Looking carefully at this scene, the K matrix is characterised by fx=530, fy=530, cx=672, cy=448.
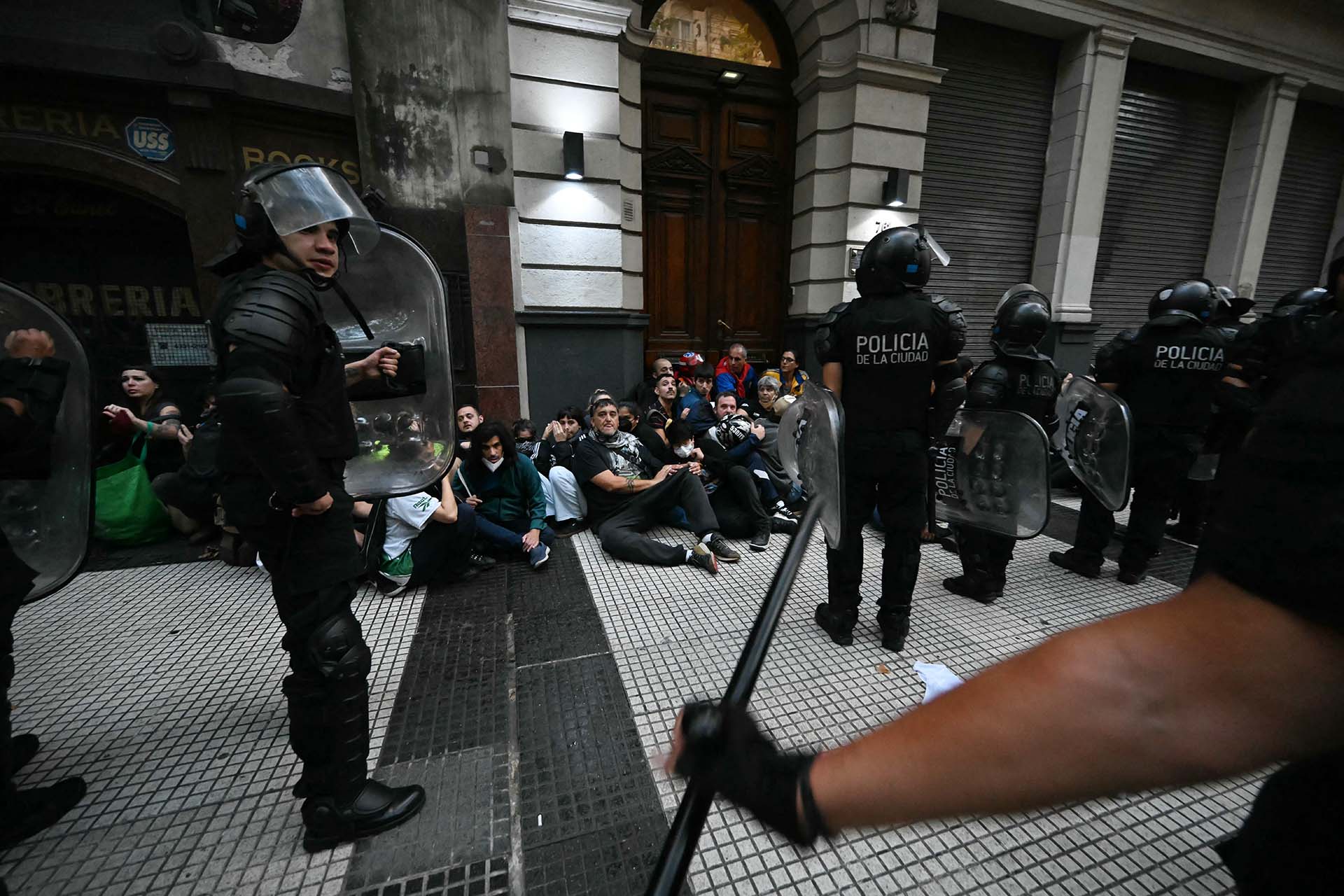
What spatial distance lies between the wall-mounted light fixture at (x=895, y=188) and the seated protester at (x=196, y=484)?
7360 mm

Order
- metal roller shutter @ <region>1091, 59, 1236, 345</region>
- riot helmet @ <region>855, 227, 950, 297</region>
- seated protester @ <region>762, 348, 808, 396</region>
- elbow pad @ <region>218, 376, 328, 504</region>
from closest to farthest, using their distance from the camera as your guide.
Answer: elbow pad @ <region>218, 376, 328, 504</region> → riot helmet @ <region>855, 227, 950, 297</region> → seated protester @ <region>762, 348, 808, 396</region> → metal roller shutter @ <region>1091, 59, 1236, 345</region>

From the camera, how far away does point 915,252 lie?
2.62m

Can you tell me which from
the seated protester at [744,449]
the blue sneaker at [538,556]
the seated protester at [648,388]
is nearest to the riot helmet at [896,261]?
the seated protester at [744,449]

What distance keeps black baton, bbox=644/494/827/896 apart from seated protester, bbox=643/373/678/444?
4285 mm

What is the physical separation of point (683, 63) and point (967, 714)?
26.6 feet

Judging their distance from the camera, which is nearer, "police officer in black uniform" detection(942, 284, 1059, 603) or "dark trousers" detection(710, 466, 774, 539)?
"police officer in black uniform" detection(942, 284, 1059, 603)

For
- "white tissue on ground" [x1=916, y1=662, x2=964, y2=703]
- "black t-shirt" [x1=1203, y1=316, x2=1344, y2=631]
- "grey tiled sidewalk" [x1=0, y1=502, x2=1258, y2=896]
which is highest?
"black t-shirt" [x1=1203, y1=316, x2=1344, y2=631]

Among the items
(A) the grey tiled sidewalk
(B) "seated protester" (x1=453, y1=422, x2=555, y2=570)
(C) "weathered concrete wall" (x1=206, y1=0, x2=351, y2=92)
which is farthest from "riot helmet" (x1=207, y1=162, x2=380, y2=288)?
(C) "weathered concrete wall" (x1=206, y1=0, x2=351, y2=92)

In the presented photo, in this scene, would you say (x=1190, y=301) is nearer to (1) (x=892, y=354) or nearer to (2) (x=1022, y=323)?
(2) (x=1022, y=323)

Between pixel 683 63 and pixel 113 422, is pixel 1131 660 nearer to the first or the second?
pixel 113 422

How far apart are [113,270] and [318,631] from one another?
266 inches

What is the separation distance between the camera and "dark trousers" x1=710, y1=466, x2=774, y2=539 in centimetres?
454

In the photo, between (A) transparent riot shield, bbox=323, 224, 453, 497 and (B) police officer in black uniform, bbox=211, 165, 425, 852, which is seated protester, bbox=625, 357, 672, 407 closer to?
(A) transparent riot shield, bbox=323, 224, 453, 497

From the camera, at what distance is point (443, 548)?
3.54 meters
